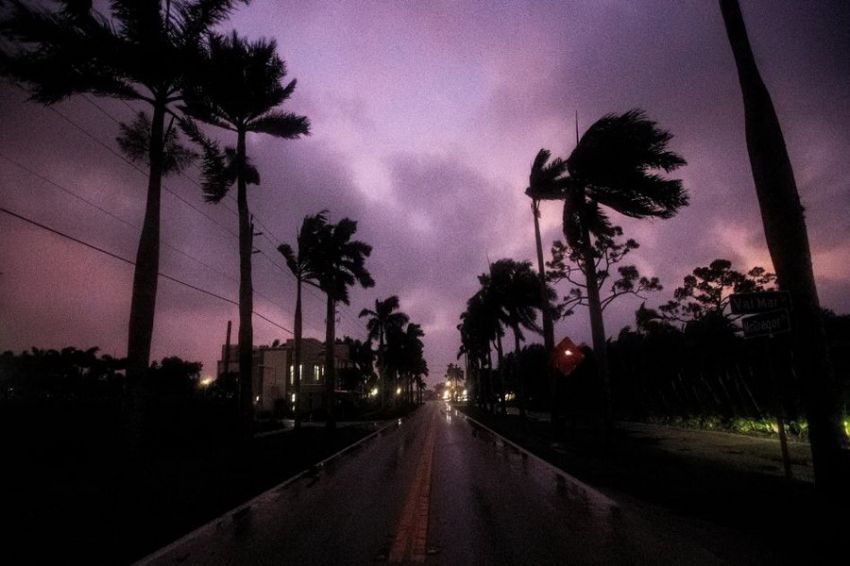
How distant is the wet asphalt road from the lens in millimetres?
5324

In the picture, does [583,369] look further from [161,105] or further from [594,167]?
[161,105]

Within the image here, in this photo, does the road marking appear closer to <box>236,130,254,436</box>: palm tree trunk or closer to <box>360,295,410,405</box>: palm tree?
<box>236,130,254,436</box>: palm tree trunk

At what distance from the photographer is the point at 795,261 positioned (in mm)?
7680

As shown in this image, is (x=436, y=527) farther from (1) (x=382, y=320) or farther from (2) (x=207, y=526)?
(1) (x=382, y=320)

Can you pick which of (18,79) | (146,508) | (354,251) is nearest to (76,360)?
(354,251)

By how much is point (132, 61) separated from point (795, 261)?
16.3 m

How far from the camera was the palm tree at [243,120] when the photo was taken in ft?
60.2

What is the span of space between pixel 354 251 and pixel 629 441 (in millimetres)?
24445

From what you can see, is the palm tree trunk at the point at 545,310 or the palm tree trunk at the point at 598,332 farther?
the palm tree trunk at the point at 545,310

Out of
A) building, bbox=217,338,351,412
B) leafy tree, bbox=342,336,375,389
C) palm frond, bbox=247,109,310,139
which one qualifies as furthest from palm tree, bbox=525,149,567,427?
leafy tree, bbox=342,336,375,389

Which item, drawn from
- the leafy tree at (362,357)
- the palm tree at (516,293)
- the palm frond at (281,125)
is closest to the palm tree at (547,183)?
the palm frond at (281,125)

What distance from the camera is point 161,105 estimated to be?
14805 millimetres

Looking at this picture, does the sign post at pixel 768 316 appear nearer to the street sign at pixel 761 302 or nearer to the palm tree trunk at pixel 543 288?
the street sign at pixel 761 302

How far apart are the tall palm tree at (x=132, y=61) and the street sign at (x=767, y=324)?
A: 1325cm
